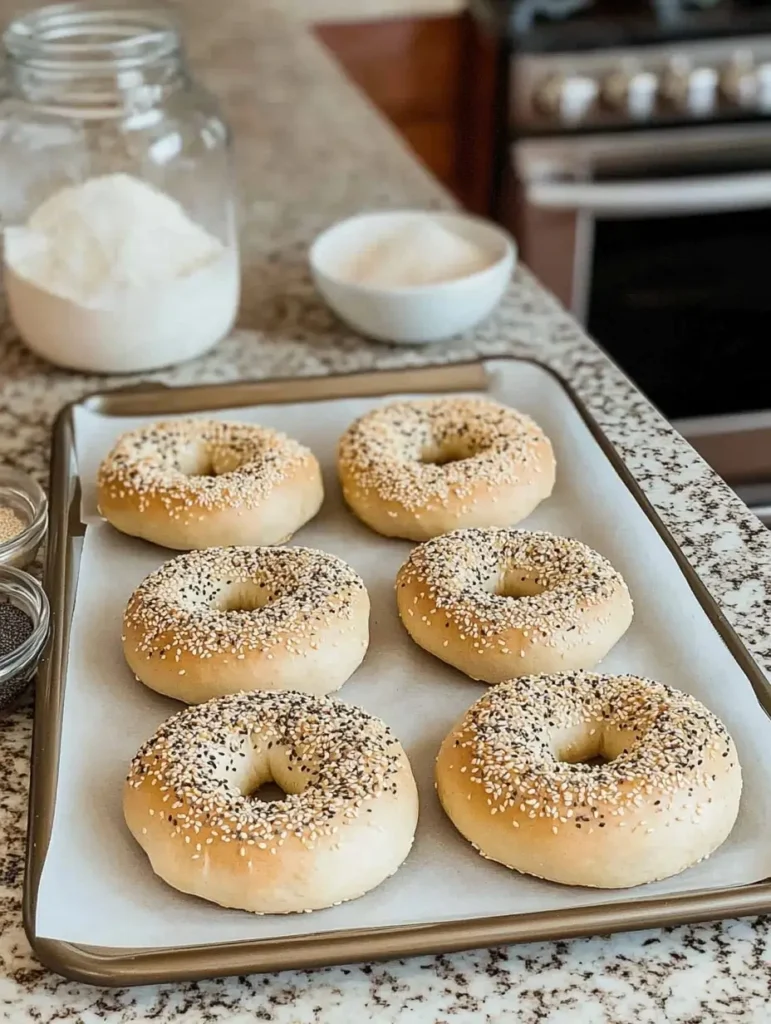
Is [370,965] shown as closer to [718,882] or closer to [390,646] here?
[718,882]

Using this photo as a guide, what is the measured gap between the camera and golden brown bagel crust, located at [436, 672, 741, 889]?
0.81m

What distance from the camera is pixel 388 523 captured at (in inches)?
47.8

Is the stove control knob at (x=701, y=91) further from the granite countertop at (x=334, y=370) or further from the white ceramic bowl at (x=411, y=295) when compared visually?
the white ceramic bowl at (x=411, y=295)

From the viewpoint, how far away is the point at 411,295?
1475 millimetres

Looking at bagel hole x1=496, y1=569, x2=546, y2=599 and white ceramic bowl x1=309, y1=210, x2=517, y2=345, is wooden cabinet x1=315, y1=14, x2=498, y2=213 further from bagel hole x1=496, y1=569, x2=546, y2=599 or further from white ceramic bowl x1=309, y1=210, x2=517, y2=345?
bagel hole x1=496, y1=569, x2=546, y2=599

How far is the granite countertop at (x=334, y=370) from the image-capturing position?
2.49 ft

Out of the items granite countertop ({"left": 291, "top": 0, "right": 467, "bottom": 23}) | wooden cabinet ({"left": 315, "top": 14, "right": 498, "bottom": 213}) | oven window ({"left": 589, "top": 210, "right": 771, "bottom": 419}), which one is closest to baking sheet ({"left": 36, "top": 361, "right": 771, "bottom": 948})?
oven window ({"left": 589, "top": 210, "right": 771, "bottom": 419})

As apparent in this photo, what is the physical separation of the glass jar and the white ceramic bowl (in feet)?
0.44

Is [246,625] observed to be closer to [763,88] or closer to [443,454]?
[443,454]

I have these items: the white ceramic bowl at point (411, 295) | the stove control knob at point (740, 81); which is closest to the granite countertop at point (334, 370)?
the white ceramic bowl at point (411, 295)

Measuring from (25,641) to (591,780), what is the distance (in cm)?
46

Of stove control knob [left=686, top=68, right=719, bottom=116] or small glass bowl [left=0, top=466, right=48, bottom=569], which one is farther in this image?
stove control knob [left=686, top=68, right=719, bottom=116]

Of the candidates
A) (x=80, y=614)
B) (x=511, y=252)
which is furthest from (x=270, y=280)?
(x=80, y=614)

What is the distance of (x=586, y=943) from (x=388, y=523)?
0.52m
